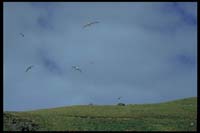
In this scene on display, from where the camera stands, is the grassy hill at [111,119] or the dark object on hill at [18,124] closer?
the dark object on hill at [18,124]

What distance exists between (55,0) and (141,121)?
20283 mm

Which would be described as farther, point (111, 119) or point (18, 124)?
point (111, 119)

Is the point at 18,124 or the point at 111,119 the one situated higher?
the point at 111,119

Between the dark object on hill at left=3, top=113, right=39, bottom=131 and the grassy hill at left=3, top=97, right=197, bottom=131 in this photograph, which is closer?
the dark object on hill at left=3, top=113, right=39, bottom=131

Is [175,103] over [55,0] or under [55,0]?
under

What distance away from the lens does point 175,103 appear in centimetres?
8169

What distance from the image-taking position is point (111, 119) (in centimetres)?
6012

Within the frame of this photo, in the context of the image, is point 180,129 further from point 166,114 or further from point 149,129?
point 166,114

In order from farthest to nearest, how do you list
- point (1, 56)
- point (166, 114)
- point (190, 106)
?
point (190, 106), point (166, 114), point (1, 56)

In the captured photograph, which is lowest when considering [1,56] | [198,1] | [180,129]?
[180,129]

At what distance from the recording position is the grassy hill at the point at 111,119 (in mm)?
51938

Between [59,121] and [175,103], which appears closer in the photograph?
[59,121]

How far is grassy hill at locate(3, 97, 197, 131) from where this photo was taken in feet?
170

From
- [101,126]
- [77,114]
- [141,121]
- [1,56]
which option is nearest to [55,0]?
[1,56]
